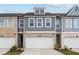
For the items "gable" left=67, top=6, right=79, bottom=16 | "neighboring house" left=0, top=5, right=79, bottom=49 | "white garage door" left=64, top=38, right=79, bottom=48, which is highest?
"gable" left=67, top=6, right=79, bottom=16

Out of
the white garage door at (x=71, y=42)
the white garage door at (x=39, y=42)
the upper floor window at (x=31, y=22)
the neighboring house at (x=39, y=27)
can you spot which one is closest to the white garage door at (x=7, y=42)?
the neighboring house at (x=39, y=27)

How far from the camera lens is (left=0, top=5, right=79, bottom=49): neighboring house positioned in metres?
26.5

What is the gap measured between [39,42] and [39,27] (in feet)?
1.29

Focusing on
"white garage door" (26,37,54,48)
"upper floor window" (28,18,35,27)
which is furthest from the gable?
"upper floor window" (28,18,35,27)

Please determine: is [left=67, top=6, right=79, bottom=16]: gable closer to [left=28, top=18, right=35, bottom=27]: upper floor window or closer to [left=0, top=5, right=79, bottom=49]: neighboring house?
[left=0, top=5, right=79, bottom=49]: neighboring house

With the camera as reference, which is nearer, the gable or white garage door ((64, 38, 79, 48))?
the gable

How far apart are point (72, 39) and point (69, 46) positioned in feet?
0.62

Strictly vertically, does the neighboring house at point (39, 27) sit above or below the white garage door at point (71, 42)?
above

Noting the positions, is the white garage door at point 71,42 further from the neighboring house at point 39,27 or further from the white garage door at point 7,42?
the white garage door at point 7,42

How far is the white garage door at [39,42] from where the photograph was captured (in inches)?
1049

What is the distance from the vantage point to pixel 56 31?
26.6 meters

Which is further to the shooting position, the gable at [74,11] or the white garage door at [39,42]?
the white garage door at [39,42]

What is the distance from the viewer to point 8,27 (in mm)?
26547

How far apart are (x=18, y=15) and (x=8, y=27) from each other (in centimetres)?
38
